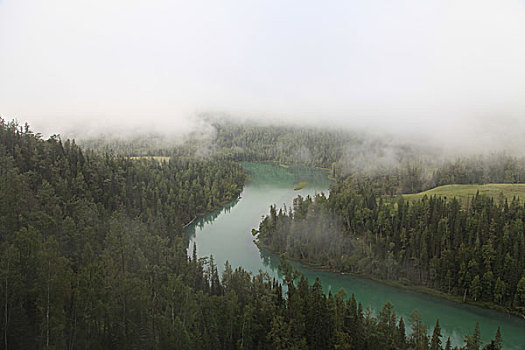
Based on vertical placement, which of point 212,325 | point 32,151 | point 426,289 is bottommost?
point 426,289

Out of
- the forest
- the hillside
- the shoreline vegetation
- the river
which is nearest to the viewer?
the forest

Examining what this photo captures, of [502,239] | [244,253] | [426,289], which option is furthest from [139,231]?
[502,239]

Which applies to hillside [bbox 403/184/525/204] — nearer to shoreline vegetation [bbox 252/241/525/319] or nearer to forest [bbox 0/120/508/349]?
forest [bbox 0/120/508/349]

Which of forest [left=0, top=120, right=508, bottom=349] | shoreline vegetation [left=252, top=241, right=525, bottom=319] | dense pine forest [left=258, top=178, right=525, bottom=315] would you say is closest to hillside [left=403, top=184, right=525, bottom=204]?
dense pine forest [left=258, top=178, right=525, bottom=315]

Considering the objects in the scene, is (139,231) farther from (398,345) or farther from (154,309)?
(398,345)

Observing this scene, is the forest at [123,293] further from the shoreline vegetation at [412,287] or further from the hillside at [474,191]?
the hillside at [474,191]

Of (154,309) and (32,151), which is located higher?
(32,151)

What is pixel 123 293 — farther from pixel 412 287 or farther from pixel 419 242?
pixel 419 242
